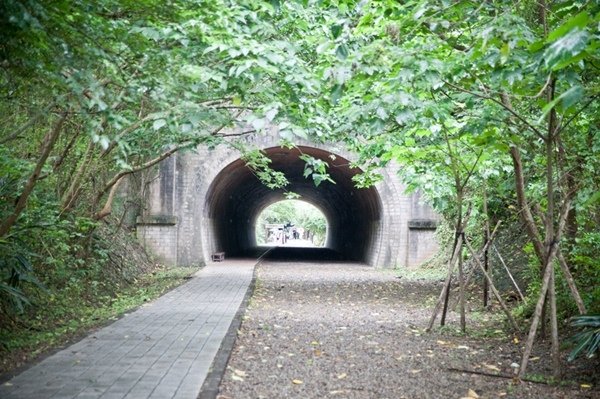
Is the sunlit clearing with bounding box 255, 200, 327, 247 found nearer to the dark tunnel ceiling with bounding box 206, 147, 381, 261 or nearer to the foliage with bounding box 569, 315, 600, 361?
the dark tunnel ceiling with bounding box 206, 147, 381, 261

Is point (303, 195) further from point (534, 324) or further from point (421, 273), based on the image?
point (534, 324)

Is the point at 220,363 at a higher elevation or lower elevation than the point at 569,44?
lower

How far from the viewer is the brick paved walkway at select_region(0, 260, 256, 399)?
5172mm

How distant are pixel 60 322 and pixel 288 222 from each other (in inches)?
2585

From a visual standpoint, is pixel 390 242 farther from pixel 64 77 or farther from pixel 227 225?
pixel 64 77

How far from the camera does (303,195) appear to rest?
1559 inches

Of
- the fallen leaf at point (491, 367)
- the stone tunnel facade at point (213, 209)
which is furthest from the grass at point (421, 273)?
the fallen leaf at point (491, 367)

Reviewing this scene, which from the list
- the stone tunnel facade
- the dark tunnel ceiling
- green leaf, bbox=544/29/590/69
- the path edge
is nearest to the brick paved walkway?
the path edge

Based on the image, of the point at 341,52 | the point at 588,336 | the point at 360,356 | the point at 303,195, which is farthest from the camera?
the point at 303,195

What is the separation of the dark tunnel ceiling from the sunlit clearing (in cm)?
2022

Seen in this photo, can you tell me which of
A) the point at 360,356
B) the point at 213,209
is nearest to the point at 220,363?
the point at 360,356

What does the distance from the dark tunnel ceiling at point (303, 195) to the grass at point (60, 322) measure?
7027 millimetres

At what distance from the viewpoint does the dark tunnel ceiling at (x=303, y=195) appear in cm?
2244

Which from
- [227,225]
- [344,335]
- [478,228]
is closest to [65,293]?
[344,335]
